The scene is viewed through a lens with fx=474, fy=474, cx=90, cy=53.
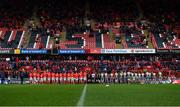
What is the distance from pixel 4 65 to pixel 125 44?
13.9m

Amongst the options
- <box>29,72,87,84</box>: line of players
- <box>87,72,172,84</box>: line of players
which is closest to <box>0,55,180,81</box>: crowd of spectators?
<box>87,72,172,84</box>: line of players

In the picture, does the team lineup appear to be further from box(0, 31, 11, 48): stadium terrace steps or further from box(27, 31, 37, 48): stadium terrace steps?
box(0, 31, 11, 48): stadium terrace steps

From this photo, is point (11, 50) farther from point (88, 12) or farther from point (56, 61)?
point (88, 12)

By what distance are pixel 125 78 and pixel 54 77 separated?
6438 mm

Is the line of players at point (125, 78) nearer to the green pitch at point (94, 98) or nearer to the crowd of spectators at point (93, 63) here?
the crowd of spectators at point (93, 63)

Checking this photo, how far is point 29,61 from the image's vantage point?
50.4 meters

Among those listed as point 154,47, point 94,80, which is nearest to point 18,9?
point 154,47

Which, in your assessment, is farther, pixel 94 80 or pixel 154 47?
pixel 154 47

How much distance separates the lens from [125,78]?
141 ft

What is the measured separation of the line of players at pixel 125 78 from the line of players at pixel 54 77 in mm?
1176

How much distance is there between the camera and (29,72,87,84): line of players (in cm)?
4247

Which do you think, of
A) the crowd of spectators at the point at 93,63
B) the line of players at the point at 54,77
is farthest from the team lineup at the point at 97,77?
the crowd of spectators at the point at 93,63

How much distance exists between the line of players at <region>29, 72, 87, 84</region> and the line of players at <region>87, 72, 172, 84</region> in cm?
118

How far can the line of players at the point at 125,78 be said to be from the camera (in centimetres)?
4259
